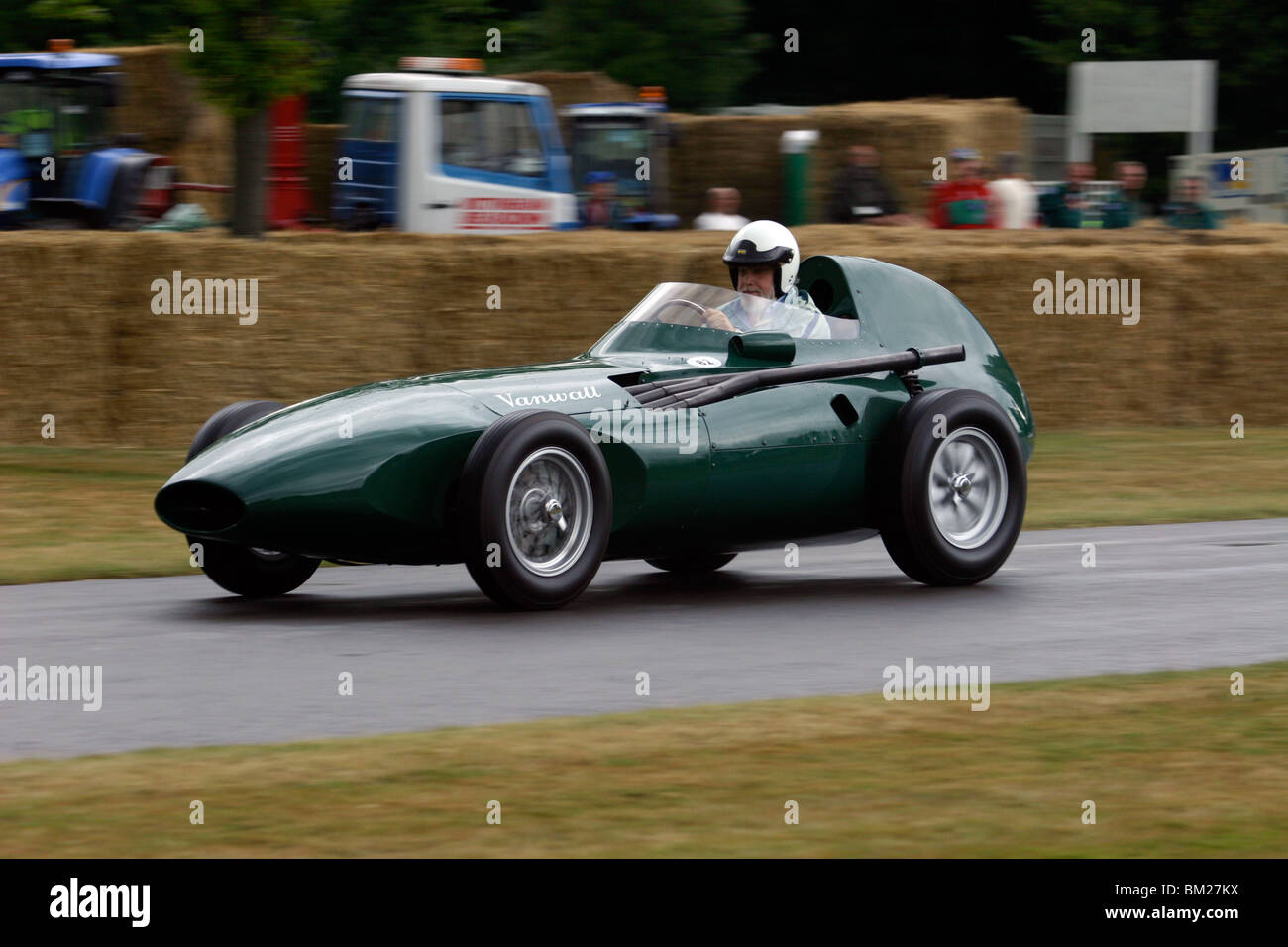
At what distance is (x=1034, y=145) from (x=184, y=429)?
21005mm

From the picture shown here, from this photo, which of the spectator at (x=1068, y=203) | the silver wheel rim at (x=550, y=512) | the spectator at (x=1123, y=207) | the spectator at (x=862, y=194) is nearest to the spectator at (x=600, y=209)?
the spectator at (x=862, y=194)

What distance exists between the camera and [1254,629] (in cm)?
814

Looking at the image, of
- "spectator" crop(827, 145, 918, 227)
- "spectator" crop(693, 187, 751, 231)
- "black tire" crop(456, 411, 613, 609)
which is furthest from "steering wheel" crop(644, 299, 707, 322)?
"spectator" crop(827, 145, 918, 227)

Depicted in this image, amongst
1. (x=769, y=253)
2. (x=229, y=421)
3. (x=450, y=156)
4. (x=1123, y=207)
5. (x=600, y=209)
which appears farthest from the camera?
(x=600, y=209)

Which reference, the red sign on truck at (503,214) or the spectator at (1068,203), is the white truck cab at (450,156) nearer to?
the red sign on truck at (503,214)

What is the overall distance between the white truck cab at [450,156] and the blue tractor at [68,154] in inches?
78.5

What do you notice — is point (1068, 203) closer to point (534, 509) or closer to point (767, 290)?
point (767, 290)

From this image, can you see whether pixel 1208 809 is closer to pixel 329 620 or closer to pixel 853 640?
pixel 853 640

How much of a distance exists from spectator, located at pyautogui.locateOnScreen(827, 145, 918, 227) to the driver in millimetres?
10795

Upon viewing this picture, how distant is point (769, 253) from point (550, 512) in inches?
81.2

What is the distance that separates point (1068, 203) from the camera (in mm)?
20812

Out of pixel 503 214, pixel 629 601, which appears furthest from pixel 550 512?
pixel 503 214

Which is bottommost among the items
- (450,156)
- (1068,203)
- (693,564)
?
(693,564)

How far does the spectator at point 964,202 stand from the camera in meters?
19.8
